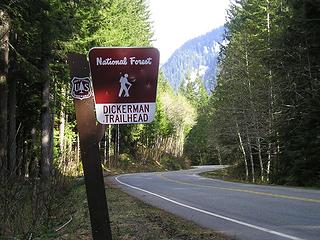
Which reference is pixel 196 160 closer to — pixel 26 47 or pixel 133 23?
pixel 133 23

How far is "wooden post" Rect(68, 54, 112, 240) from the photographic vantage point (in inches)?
193

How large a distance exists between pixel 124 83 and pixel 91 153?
2.79ft

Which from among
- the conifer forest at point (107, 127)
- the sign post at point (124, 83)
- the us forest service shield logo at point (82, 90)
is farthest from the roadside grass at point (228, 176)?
the sign post at point (124, 83)

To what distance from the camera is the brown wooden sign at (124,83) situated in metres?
4.64

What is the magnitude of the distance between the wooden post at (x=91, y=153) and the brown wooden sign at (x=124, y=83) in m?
0.32

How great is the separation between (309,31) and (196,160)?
8242 cm

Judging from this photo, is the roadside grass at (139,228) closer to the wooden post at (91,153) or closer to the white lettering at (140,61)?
the wooden post at (91,153)

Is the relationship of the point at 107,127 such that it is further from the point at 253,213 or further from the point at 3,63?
the point at 253,213

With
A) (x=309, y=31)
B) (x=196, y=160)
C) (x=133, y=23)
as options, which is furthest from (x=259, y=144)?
(x=196, y=160)

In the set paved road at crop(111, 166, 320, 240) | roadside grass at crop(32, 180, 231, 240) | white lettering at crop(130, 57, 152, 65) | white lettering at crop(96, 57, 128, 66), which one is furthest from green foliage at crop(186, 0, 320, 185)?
white lettering at crop(96, 57, 128, 66)

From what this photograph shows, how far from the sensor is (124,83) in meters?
4.64

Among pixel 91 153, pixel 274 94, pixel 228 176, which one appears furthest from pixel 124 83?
pixel 228 176

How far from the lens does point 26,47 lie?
18.9 m

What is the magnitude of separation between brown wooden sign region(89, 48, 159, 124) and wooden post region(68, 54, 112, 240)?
32cm
